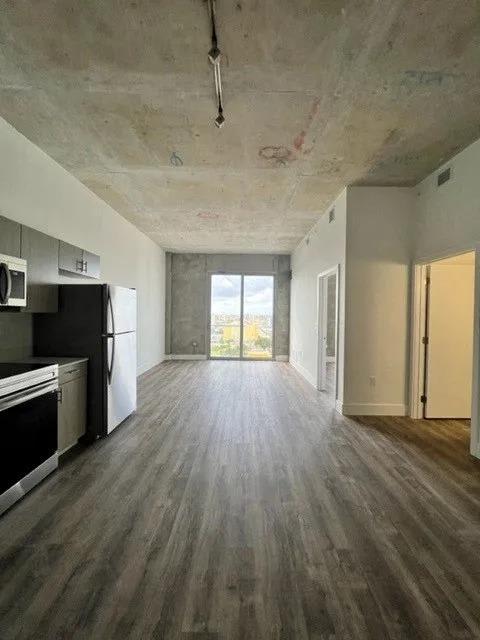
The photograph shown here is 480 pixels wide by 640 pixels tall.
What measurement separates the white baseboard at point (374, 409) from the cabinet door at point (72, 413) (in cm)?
324

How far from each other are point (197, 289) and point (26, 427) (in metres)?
7.60

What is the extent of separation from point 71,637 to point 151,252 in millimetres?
7502

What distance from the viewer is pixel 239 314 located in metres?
9.92

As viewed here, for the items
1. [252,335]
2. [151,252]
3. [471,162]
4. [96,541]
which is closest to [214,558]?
[96,541]

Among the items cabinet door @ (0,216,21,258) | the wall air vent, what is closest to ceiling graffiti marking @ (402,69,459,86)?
the wall air vent

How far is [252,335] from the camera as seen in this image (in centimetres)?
1000

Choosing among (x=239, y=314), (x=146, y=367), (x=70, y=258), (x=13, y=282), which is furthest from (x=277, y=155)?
(x=239, y=314)

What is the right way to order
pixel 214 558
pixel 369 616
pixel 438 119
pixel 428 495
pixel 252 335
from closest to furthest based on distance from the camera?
pixel 369 616, pixel 214 558, pixel 428 495, pixel 438 119, pixel 252 335

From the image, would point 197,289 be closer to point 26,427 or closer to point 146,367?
point 146,367

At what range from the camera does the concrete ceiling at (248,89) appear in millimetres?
2020

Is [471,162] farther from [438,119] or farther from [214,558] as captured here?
[214,558]

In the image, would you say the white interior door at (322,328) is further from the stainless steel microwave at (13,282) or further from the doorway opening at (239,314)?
the stainless steel microwave at (13,282)

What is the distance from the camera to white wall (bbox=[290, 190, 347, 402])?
15.8 feet

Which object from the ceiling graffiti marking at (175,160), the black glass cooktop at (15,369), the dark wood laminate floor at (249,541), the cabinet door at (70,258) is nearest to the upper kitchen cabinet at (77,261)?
the cabinet door at (70,258)
